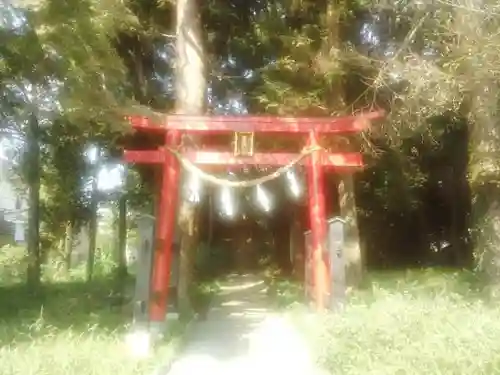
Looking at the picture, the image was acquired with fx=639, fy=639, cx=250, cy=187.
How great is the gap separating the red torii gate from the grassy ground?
1362 mm

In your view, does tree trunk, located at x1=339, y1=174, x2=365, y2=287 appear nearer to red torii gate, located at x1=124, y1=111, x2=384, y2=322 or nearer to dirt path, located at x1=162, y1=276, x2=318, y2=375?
dirt path, located at x1=162, y1=276, x2=318, y2=375

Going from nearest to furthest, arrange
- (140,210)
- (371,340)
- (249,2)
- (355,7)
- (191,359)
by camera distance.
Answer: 1. (371,340)
2. (191,359)
3. (355,7)
4. (249,2)
5. (140,210)

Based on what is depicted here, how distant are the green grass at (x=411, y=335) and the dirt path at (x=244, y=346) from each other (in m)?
0.33

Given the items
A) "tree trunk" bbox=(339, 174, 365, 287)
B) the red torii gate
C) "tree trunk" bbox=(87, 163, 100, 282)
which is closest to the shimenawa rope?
the red torii gate

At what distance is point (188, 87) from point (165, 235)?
305 centimetres

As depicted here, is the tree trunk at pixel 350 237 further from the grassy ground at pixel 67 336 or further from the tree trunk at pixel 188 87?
the grassy ground at pixel 67 336

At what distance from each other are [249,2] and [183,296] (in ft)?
23.2

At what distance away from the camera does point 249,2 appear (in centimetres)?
1450

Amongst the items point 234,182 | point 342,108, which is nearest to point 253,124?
point 234,182

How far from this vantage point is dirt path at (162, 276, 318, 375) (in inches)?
293

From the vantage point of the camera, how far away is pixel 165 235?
9703mm

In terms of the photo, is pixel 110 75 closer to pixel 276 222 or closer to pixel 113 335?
pixel 113 335

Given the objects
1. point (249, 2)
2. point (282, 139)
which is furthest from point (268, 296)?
point (249, 2)

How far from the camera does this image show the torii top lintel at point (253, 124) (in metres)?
9.96
